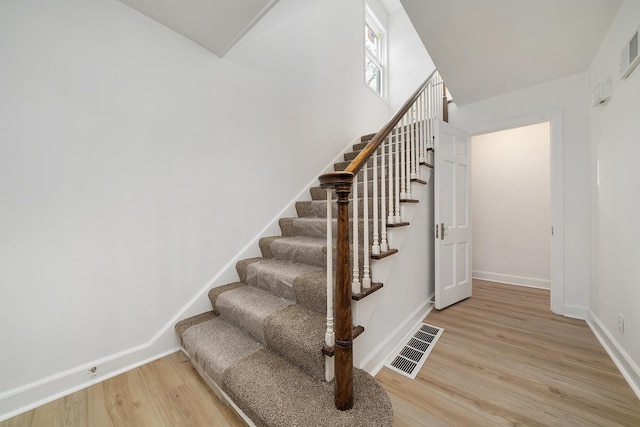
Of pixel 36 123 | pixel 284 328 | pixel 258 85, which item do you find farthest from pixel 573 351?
pixel 36 123

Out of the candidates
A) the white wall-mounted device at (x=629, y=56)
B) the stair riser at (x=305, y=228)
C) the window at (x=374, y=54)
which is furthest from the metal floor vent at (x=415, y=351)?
the window at (x=374, y=54)

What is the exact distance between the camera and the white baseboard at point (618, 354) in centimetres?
134

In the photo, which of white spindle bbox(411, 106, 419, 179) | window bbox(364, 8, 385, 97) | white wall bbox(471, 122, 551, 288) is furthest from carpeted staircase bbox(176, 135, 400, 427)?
window bbox(364, 8, 385, 97)

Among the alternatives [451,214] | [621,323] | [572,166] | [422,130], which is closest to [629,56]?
[572,166]

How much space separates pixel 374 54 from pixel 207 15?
355cm

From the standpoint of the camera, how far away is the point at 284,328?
4.30 ft

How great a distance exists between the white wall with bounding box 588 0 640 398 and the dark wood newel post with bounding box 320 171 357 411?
1686 millimetres

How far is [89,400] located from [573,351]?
3132 mm

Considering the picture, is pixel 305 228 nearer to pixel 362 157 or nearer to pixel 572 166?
pixel 362 157

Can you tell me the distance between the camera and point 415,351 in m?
1.74

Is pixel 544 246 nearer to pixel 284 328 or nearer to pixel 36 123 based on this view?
pixel 284 328

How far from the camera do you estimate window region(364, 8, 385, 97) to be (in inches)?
157

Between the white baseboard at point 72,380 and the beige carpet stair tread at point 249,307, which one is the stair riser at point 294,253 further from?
the white baseboard at point 72,380

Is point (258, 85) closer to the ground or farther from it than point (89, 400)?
farther from it
